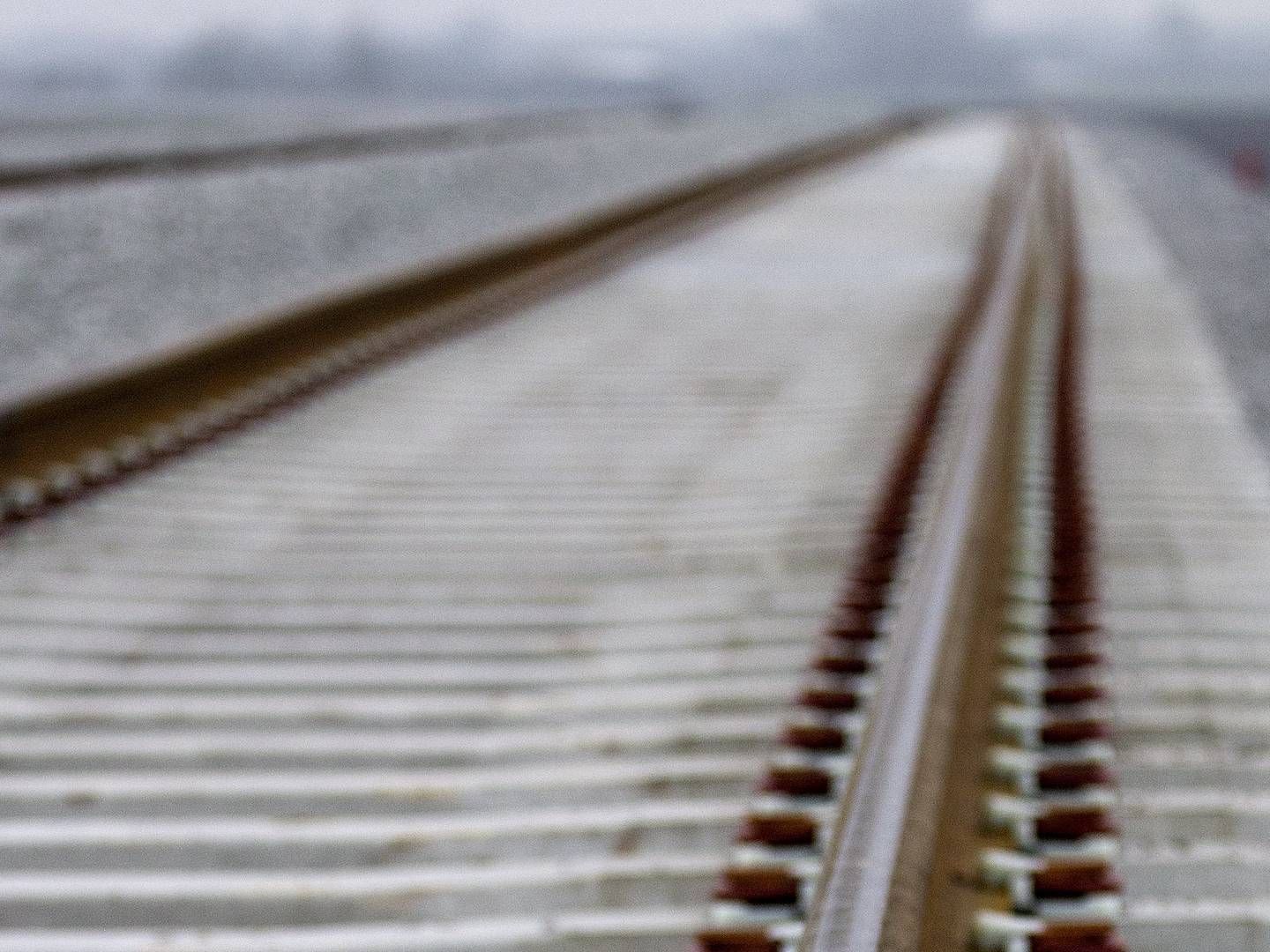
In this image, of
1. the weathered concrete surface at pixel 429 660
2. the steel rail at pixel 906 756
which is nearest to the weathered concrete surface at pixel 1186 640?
the steel rail at pixel 906 756

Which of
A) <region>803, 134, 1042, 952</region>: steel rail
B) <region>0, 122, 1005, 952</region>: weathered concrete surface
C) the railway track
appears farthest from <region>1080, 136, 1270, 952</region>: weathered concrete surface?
<region>0, 122, 1005, 952</region>: weathered concrete surface

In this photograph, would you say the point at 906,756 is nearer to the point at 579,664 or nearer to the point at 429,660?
the point at 579,664

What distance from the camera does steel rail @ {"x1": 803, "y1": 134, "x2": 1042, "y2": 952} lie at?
84.2 inches

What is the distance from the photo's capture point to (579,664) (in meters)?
3.90

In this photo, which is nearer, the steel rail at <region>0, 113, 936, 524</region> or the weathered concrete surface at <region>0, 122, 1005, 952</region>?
the weathered concrete surface at <region>0, 122, 1005, 952</region>

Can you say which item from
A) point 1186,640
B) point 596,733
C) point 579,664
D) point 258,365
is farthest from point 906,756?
point 258,365

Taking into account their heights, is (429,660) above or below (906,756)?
below

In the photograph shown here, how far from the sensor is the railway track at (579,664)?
2637 millimetres

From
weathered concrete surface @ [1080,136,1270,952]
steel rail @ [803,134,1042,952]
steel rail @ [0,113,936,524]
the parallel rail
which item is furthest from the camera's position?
steel rail @ [0,113,936,524]

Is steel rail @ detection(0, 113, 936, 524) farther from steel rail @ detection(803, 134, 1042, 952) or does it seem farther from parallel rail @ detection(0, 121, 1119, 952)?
steel rail @ detection(803, 134, 1042, 952)

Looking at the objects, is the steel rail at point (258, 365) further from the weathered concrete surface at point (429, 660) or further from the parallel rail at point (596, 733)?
the weathered concrete surface at point (429, 660)

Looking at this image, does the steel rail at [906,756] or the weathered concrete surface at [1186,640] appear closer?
the steel rail at [906,756]

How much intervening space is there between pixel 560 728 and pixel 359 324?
204 inches

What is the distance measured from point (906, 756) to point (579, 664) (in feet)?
4.41
